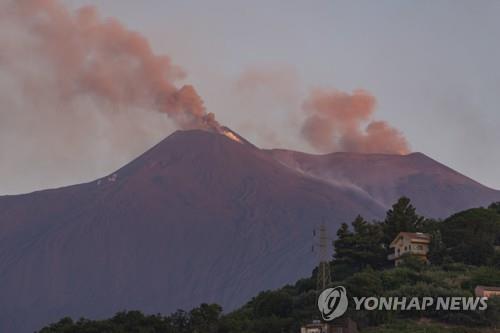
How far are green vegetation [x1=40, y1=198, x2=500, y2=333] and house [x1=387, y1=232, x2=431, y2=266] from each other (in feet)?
2.62

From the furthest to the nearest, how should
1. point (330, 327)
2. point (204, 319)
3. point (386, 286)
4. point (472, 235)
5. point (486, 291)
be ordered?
point (472, 235) < point (204, 319) < point (386, 286) < point (486, 291) < point (330, 327)

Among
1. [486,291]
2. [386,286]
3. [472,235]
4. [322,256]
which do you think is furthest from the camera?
[472,235]

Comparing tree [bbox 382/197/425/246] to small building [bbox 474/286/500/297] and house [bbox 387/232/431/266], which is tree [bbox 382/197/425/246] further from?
small building [bbox 474/286/500/297]

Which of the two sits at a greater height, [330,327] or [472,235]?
[472,235]

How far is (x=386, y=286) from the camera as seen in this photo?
3108 inches

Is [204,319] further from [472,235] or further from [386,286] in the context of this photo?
[472,235]

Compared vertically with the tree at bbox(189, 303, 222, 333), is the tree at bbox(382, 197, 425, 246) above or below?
above

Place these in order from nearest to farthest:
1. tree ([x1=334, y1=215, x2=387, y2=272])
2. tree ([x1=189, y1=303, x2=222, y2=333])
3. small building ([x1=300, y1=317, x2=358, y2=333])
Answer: small building ([x1=300, y1=317, x2=358, y2=333]), tree ([x1=189, y1=303, x2=222, y2=333]), tree ([x1=334, y1=215, x2=387, y2=272])

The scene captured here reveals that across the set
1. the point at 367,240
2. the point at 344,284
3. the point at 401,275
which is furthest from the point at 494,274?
the point at 367,240

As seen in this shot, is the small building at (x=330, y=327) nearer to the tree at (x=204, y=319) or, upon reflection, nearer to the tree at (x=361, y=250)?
the tree at (x=204, y=319)

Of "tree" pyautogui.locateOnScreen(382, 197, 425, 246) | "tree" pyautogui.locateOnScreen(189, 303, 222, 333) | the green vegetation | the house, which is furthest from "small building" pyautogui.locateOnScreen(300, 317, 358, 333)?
"tree" pyautogui.locateOnScreen(382, 197, 425, 246)

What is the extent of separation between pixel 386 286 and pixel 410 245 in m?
14.2

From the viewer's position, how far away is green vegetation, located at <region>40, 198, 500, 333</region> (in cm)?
7025

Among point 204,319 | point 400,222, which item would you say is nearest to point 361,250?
point 400,222
